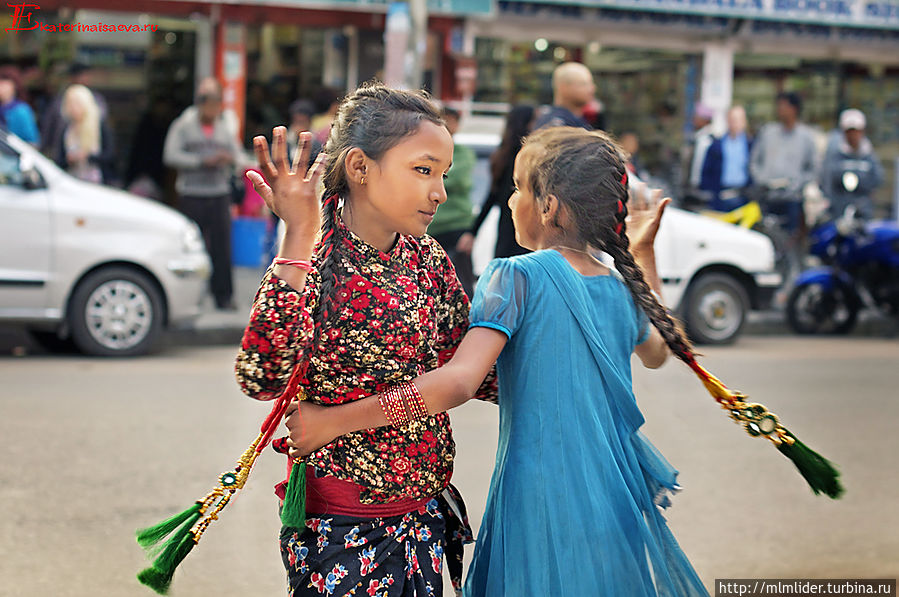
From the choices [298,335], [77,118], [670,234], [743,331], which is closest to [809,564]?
[298,335]

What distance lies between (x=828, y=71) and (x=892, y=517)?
14788 millimetres

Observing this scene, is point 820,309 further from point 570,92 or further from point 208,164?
point 208,164

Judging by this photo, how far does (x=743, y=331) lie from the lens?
11602 mm

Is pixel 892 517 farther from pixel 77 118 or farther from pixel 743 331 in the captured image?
pixel 77 118

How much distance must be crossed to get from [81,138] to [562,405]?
933 cm

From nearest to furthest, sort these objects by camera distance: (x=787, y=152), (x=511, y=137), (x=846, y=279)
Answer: (x=511, y=137) < (x=846, y=279) < (x=787, y=152)

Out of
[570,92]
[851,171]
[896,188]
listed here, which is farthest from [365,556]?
[896,188]

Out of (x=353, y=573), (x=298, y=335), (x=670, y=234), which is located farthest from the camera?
(x=670, y=234)

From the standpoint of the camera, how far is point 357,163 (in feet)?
7.67

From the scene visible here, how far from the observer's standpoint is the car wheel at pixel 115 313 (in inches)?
341

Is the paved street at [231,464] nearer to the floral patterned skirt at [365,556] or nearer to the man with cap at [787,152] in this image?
the floral patterned skirt at [365,556]

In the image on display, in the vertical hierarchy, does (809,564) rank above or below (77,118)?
below

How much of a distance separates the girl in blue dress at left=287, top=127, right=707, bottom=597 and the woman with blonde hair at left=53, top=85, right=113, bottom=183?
9.02 metres

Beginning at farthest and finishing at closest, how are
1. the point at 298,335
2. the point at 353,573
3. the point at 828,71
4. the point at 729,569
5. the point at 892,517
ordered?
the point at 828,71, the point at 892,517, the point at 729,569, the point at 353,573, the point at 298,335
